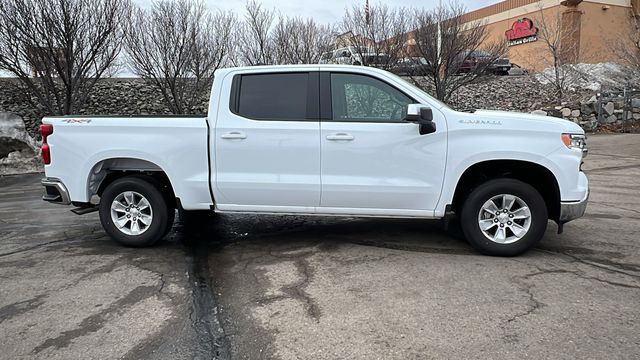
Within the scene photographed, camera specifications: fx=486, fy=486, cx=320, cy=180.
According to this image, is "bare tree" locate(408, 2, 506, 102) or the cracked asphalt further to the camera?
"bare tree" locate(408, 2, 506, 102)

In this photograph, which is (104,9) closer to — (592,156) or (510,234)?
(510,234)

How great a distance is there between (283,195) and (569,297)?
9.25ft

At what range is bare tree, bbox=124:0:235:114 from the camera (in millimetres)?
14938

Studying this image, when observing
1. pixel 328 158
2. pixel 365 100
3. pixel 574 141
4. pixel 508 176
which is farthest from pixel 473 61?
pixel 328 158

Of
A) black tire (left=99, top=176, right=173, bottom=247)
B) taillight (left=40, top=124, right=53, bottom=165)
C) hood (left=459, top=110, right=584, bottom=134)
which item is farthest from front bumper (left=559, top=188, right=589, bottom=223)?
taillight (left=40, top=124, right=53, bottom=165)

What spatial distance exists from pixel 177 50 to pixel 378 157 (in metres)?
12.2

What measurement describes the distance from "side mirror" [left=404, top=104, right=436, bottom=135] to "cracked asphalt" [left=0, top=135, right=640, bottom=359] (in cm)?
132

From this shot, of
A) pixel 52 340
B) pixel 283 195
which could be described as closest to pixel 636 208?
pixel 283 195

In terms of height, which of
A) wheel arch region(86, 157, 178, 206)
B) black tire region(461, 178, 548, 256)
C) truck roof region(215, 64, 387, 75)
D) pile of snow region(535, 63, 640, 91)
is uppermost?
pile of snow region(535, 63, 640, 91)

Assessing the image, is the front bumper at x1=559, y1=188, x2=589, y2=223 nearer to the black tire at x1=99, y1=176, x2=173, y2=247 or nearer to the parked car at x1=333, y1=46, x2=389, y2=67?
the black tire at x1=99, y1=176, x2=173, y2=247

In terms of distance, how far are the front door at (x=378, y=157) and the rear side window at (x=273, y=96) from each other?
268mm

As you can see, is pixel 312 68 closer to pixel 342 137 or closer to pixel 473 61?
pixel 342 137

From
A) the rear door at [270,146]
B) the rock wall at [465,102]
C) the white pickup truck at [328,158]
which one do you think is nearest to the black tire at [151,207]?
the white pickup truck at [328,158]

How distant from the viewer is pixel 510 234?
4.96m
